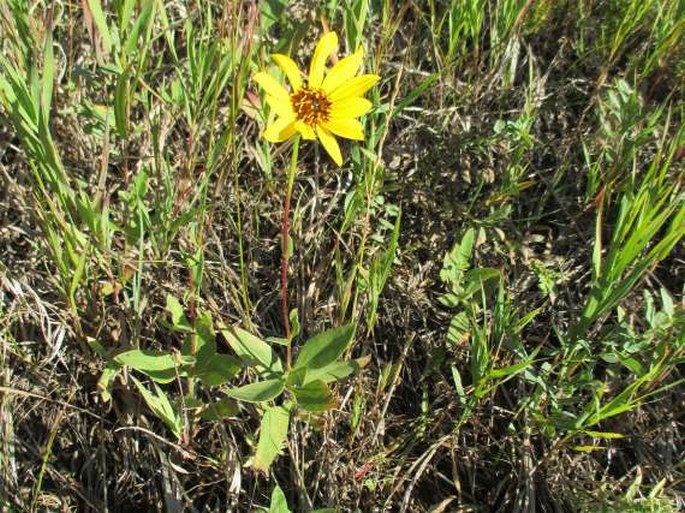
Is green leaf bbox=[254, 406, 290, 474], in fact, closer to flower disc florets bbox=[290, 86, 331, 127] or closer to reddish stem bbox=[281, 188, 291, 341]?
reddish stem bbox=[281, 188, 291, 341]

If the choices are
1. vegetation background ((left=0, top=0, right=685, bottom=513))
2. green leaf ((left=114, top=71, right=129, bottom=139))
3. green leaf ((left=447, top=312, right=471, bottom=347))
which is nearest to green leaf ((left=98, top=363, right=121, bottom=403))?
vegetation background ((left=0, top=0, right=685, bottom=513))

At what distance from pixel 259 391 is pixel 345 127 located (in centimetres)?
→ 52

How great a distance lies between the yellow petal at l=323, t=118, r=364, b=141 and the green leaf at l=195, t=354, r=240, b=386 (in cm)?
49

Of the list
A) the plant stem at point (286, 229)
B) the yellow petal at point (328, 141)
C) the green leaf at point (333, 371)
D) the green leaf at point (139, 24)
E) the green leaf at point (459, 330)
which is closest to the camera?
the plant stem at point (286, 229)

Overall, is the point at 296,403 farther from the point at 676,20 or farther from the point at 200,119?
the point at 676,20

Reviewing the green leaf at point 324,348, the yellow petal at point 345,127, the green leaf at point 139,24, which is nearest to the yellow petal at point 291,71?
the yellow petal at point 345,127

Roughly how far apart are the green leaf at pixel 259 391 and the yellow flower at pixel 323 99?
17.2 inches

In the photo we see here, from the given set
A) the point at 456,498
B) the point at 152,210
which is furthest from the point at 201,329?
the point at 456,498

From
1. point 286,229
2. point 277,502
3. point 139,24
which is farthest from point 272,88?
point 277,502

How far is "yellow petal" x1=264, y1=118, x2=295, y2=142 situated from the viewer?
4.05 ft

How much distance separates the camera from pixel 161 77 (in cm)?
201

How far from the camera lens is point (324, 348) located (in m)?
1.42

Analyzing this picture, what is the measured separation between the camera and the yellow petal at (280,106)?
130cm

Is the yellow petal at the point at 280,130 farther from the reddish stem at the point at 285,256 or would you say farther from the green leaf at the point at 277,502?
the green leaf at the point at 277,502
